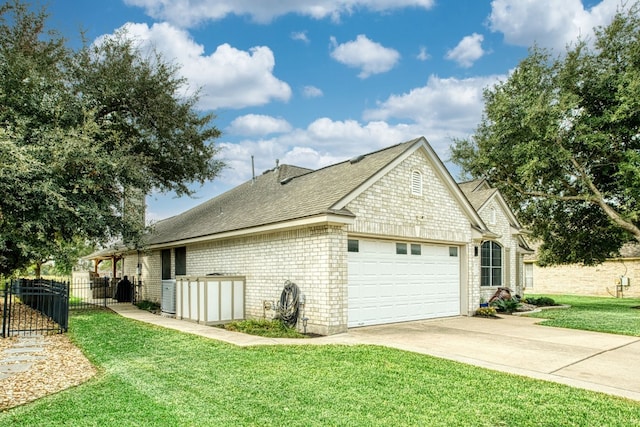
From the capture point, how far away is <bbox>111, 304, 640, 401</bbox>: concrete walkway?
6934 mm

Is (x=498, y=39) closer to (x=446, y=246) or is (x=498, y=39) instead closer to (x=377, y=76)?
(x=377, y=76)

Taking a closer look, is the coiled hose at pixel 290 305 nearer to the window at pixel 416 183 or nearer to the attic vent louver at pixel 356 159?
the window at pixel 416 183

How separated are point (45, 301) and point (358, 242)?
1091 cm

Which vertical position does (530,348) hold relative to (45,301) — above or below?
below

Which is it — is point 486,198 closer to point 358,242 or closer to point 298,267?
point 358,242

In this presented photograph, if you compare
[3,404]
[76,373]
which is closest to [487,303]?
[76,373]

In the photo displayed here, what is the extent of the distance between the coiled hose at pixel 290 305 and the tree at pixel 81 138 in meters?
7.87

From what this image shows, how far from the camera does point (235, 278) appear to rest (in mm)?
13562

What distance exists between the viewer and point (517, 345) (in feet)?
31.0

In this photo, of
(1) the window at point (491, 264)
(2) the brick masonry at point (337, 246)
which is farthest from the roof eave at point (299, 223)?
(1) the window at point (491, 264)

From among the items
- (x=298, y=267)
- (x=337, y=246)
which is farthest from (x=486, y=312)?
(x=298, y=267)

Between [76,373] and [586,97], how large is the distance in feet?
77.5

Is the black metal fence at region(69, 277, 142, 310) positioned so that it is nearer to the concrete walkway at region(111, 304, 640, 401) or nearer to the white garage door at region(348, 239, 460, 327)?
the concrete walkway at region(111, 304, 640, 401)

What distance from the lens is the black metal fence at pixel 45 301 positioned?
38.9ft
